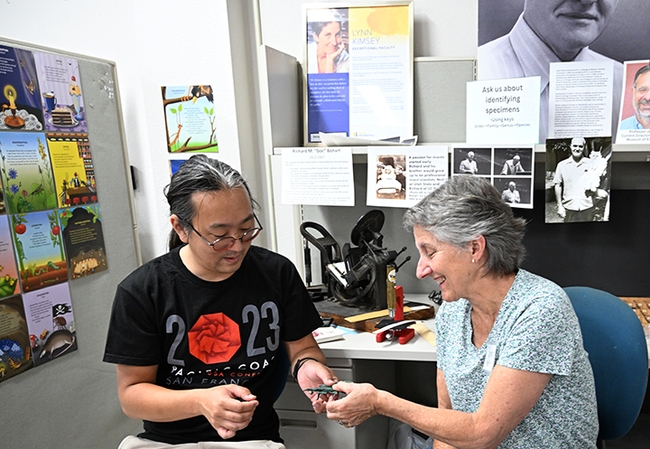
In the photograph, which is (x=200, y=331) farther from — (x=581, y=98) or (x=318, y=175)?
(x=581, y=98)

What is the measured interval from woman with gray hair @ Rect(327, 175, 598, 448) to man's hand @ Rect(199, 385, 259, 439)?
0.65 ft

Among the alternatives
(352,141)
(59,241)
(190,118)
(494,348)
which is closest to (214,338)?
(494,348)

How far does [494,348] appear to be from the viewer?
1021 mm

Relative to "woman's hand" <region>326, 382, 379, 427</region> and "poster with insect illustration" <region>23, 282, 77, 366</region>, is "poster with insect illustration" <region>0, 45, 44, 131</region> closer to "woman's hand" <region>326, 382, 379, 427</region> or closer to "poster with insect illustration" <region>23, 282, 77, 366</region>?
"poster with insect illustration" <region>23, 282, 77, 366</region>

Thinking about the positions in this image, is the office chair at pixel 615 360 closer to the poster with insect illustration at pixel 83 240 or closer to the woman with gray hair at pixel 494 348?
the woman with gray hair at pixel 494 348

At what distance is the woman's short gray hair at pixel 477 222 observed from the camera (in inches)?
39.8

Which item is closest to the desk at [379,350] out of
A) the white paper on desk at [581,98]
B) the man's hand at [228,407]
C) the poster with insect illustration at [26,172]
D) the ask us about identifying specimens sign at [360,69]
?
the man's hand at [228,407]

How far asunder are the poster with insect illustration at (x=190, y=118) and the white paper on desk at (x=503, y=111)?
1.00 m

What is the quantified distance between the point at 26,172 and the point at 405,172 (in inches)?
52.6

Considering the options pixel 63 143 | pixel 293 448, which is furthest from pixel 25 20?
pixel 293 448

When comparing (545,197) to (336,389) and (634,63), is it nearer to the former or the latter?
(634,63)

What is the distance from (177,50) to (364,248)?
108cm

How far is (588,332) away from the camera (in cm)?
117

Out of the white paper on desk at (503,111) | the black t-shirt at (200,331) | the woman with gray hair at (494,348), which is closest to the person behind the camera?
the woman with gray hair at (494,348)
